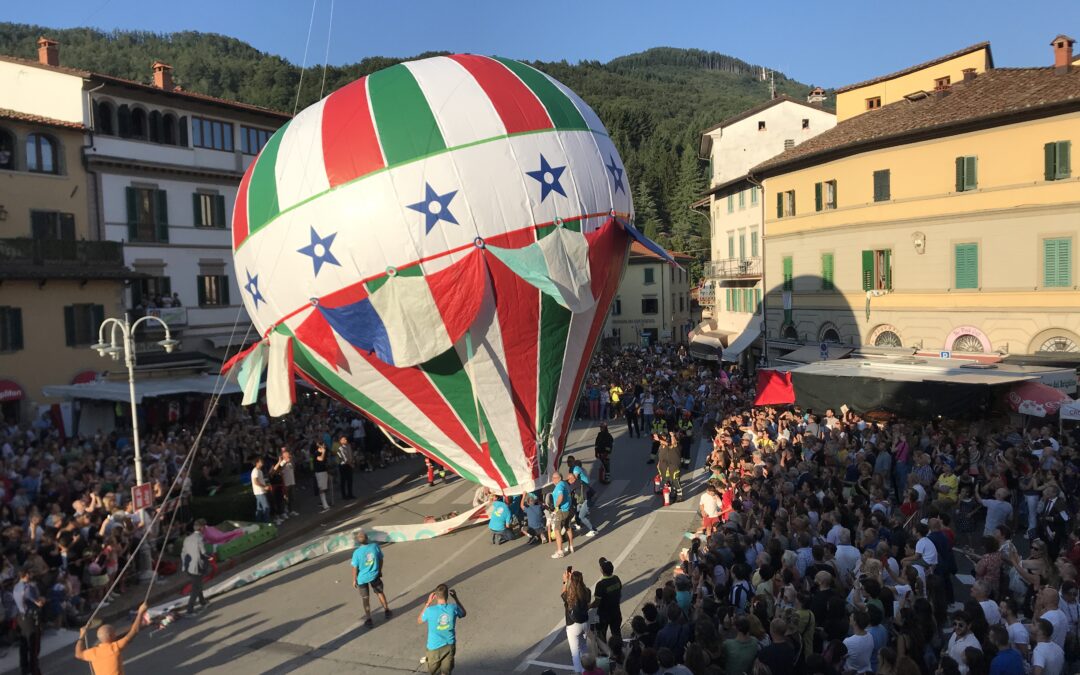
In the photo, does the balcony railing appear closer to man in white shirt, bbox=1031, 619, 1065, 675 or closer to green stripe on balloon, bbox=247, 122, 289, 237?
green stripe on balloon, bbox=247, 122, 289, 237

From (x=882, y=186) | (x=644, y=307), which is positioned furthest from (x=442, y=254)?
(x=644, y=307)

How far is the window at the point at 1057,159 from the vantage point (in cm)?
2489

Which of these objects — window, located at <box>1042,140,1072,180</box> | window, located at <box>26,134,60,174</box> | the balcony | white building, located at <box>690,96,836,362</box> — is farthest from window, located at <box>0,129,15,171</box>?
window, located at <box>1042,140,1072,180</box>

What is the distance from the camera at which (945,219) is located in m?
28.1

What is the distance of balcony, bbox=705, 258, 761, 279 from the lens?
3997 centimetres

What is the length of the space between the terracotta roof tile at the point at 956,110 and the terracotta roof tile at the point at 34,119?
26.7 m

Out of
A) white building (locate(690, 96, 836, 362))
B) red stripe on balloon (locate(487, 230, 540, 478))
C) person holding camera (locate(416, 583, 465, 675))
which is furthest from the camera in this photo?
white building (locate(690, 96, 836, 362))

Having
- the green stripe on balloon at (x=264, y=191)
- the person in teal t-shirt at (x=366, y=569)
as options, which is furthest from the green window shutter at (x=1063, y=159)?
the person in teal t-shirt at (x=366, y=569)

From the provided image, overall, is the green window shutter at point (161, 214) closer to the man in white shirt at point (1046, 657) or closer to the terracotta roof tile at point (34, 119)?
the terracotta roof tile at point (34, 119)

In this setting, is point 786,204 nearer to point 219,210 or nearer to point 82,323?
point 219,210

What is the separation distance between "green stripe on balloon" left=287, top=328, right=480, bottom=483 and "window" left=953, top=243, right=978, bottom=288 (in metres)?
19.3

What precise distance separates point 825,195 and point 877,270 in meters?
4.07

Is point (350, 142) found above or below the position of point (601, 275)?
above

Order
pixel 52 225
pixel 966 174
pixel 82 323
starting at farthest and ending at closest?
pixel 52 225 → pixel 82 323 → pixel 966 174
